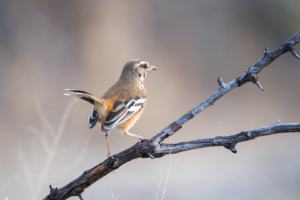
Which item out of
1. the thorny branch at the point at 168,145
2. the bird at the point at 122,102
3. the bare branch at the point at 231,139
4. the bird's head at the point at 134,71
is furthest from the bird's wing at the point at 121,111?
the bare branch at the point at 231,139

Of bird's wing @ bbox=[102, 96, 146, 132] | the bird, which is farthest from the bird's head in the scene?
bird's wing @ bbox=[102, 96, 146, 132]

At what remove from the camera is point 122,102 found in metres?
2.85

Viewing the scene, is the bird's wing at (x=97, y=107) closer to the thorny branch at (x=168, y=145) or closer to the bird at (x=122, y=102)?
the bird at (x=122, y=102)

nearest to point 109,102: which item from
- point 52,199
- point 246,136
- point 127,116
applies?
point 127,116

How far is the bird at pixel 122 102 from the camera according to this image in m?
2.53

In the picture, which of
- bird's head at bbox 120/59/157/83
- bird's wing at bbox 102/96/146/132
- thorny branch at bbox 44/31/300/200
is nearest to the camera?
thorny branch at bbox 44/31/300/200

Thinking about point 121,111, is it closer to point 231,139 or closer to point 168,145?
point 168,145

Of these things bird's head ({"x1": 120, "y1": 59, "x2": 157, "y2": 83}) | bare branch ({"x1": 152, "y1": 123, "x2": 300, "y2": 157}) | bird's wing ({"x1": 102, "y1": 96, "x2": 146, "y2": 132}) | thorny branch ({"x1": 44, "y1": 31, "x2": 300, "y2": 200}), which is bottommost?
bare branch ({"x1": 152, "y1": 123, "x2": 300, "y2": 157})

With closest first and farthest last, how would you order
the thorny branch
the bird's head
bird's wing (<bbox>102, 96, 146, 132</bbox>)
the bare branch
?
the bare branch < the thorny branch < bird's wing (<bbox>102, 96, 146, 132</bbox>) < the bird's head

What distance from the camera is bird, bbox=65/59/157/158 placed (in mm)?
2529

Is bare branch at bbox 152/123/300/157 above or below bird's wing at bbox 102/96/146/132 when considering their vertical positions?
below

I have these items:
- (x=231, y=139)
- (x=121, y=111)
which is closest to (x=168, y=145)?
(x=231, y=139)

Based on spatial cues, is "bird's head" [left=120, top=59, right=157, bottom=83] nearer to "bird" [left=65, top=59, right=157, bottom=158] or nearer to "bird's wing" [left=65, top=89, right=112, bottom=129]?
"bird" [left=65, top=59, right=157, bottom=158]

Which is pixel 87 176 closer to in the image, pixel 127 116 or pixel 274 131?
pixel 127 116
